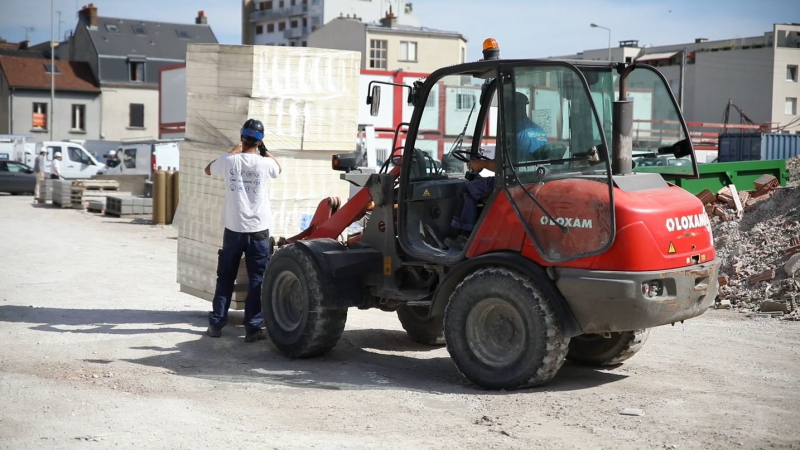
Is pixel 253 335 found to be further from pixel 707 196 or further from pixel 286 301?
pixel 707 196

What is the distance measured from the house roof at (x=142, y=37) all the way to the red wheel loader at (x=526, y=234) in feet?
208

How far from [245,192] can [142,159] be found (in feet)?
99.3

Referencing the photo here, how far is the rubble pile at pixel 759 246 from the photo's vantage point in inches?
444

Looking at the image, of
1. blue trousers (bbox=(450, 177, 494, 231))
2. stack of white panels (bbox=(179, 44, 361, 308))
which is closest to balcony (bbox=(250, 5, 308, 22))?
stack of white panels (bbox=(179, 44, 361, 308))

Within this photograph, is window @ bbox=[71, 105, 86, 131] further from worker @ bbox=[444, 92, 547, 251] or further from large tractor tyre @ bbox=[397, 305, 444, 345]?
worker @ bbox=[444, 92, 547, 251]

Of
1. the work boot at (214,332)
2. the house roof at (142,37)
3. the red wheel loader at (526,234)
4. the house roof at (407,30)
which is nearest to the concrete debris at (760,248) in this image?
the red wheel loader at (526,234)

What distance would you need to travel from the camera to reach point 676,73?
2657 inches

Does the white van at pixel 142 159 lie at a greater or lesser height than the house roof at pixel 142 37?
lesser

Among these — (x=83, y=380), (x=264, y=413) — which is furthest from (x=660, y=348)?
(x=83, y=380)

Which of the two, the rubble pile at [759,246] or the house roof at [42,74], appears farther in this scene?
the house roof at [42,74]

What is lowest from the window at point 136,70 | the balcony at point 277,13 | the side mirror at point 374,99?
the side mirror at point 374,99

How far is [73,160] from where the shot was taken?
125ft

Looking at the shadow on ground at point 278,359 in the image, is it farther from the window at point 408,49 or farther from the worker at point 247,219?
the window at point 408,49

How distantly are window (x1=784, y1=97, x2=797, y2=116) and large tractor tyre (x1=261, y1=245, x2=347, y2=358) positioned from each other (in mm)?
63819
